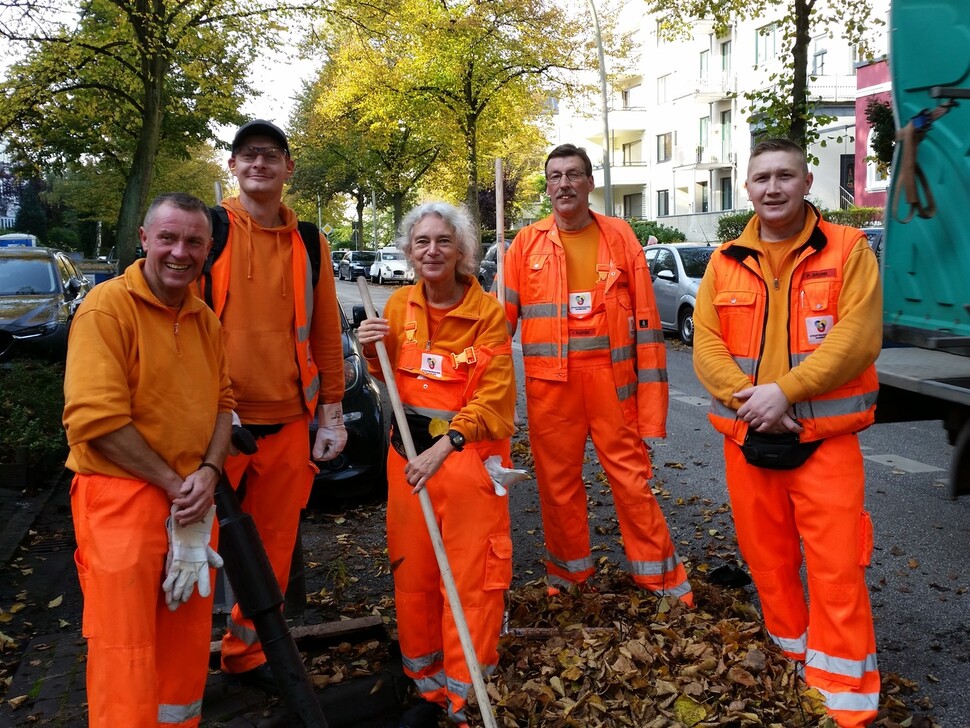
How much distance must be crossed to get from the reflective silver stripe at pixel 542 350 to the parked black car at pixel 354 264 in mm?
39293

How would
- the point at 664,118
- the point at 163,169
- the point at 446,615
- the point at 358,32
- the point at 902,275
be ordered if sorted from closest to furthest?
the point at 446,615
the point at 902,275
the point at 358,32
the point at 163,169
the point at 664,118

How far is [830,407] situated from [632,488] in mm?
1263

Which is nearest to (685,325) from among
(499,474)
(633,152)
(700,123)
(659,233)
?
(499,474)

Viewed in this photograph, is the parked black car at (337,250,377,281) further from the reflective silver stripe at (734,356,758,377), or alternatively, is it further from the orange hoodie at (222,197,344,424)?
the reflective silver stripe at (734,356,758,377)

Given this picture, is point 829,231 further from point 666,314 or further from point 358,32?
point 358,32

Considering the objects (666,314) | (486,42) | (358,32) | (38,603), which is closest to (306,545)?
(38,603)

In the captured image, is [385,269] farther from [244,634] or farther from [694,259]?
[244,634]

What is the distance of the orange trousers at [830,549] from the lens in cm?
319

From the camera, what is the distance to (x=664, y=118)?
4528 cm

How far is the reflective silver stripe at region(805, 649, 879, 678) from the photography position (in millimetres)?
3182

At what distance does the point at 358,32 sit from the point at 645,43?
32.7 meters

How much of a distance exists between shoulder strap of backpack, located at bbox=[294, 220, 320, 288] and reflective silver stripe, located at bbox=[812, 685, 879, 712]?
99.7 inches

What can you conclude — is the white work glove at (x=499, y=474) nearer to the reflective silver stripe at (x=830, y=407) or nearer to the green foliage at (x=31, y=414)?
the reflective silver stripe at (x=830, y=407)

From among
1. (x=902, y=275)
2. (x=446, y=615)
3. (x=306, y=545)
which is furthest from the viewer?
(x=306, y=545)
